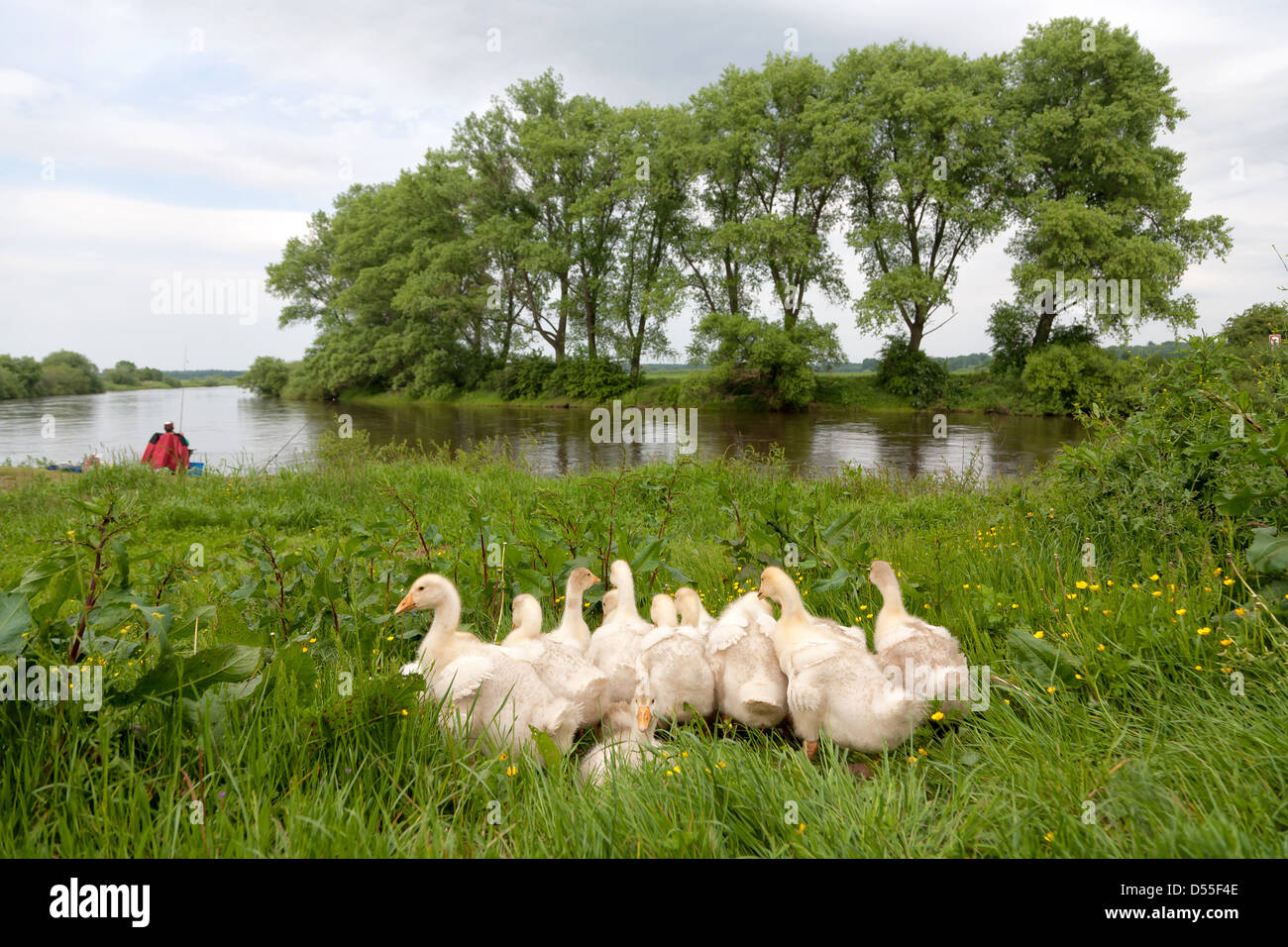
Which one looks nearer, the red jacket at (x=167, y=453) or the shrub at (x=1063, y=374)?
the red jacket at (x=167, y=453)

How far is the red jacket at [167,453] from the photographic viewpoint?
13133 mm

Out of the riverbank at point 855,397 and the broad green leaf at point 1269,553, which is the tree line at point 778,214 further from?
the broad green leaf at point 1269,553

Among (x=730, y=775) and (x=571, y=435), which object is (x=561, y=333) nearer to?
(x=571, y=435)

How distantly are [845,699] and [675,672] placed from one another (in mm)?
678

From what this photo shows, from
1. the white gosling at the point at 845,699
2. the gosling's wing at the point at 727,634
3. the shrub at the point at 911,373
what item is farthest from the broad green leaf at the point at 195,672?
the shrub at the point at 911,373

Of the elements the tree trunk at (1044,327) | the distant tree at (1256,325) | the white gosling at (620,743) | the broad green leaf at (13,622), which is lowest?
the white gosling at (620,743)

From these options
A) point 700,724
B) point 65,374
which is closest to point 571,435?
point 700,724

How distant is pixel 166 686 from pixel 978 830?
2502 millimetres

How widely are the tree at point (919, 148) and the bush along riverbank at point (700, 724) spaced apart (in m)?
33.2

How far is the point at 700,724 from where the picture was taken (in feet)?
9.45

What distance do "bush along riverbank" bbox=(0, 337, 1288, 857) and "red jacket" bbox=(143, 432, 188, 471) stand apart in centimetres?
1102
